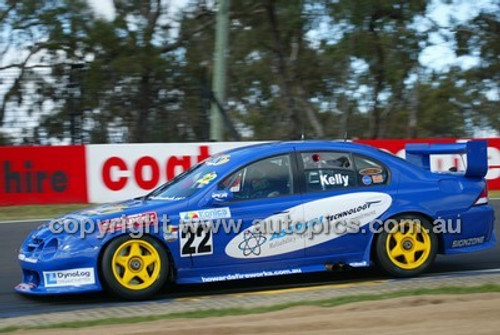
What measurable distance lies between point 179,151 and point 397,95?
13494mm

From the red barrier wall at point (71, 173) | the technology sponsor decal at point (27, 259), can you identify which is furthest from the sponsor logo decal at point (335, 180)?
the red barrier wall at point (71, 173)

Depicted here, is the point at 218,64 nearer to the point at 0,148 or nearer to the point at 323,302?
the point at 0,148

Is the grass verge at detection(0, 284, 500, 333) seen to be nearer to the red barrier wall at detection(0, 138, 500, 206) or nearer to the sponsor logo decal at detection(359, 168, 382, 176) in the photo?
the sponsor logo decal at detection(359, 168, 382, 176)

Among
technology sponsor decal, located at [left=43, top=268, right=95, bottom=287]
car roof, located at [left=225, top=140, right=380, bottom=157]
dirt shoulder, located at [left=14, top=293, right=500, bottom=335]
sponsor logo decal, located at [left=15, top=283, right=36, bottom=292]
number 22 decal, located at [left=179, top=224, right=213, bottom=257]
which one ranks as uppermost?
car roof, located at [left=225, top=140, right=380, bottom=157]

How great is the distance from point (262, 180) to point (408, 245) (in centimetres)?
165

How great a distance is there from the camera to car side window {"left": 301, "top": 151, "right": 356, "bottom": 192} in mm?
7676

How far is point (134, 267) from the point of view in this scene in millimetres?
7078

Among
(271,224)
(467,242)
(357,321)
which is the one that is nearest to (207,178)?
(271,224)

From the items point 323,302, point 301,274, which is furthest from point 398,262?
point 323,302

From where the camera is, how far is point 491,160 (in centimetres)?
1689

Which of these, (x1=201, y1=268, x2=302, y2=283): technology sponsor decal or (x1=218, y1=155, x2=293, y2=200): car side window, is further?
(x1=218, y1=155, x2=293, y2=200): car side window

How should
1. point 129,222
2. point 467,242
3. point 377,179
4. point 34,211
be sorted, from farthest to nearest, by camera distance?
point 34,211
point 467,242
point 377,179
point 129,222

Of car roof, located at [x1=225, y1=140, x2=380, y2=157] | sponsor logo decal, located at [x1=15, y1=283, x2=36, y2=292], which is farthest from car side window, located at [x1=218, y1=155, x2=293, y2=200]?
sponsor logo decal, located at [x1=15, y1=283, x2=36, y2=292]

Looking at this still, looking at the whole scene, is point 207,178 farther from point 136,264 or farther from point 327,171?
point 327,171
